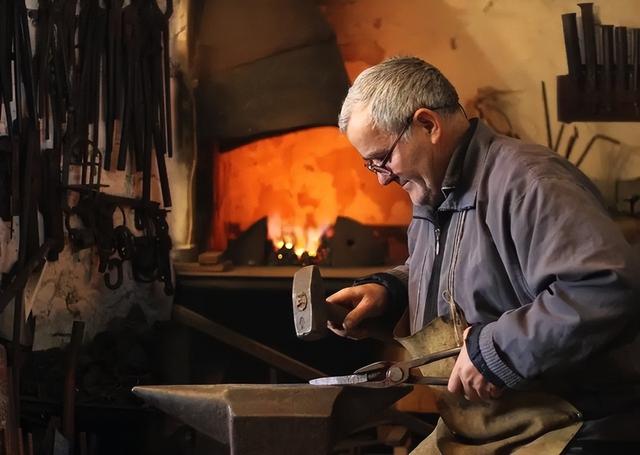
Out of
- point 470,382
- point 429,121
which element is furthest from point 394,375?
point 429,121

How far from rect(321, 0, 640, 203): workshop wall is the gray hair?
86.0 inches

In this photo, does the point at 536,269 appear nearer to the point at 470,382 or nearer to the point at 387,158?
the point at 470,382

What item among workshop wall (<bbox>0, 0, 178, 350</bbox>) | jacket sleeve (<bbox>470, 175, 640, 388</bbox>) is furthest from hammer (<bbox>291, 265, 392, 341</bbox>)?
workshop wall (<bbox>0, 0, 178, 350</bbox>)

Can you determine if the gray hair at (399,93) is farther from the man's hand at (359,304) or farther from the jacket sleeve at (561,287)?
the man's hand at (359,304)

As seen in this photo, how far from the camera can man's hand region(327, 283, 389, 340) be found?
263 cm

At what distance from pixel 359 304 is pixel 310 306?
1.18 ft

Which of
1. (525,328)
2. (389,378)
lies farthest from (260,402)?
(525,328)

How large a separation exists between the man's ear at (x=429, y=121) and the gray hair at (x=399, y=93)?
1cm

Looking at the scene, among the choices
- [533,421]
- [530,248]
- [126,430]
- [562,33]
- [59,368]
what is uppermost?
[562,33]

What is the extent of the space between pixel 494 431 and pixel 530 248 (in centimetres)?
52

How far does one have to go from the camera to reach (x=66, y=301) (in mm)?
4148

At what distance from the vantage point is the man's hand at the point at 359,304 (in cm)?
263

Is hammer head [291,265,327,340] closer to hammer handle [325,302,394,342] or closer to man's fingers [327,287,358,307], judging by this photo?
hammer handle [325,302,394,342]

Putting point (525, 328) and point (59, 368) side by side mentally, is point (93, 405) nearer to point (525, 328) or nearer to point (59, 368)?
point (59, 368)
